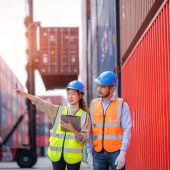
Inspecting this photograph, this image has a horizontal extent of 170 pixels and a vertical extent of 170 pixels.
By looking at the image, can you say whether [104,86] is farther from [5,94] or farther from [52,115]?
[5,94]

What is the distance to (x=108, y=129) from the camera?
15.9 ft

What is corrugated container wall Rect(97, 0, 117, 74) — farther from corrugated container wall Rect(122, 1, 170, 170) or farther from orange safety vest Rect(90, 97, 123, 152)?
orange safety vest Rect(90, 97, 123, 152)

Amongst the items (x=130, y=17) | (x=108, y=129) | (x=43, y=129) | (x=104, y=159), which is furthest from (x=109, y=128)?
(x=43, y=129)

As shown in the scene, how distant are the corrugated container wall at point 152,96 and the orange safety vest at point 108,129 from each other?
1231mm

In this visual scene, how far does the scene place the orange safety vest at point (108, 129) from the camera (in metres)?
Answer: 4.81

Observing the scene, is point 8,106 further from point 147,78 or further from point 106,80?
point 106,80

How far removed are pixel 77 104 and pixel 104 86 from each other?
33cm

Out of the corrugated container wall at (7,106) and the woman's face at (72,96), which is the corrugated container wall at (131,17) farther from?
the corrugated container wall at (7,106)

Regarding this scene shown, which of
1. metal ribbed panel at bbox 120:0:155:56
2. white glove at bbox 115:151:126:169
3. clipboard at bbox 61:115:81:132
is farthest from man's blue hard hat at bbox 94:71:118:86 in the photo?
metal ribbed panel at bbox 120:0:155:56

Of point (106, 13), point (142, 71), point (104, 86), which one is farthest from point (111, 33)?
point (104, 86)

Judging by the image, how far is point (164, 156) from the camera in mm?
6203

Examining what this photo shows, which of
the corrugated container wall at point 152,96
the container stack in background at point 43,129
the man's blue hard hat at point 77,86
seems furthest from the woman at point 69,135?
the container stack in background at point 43,129

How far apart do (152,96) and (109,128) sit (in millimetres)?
2388

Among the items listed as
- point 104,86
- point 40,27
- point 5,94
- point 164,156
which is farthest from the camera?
point 5,94
